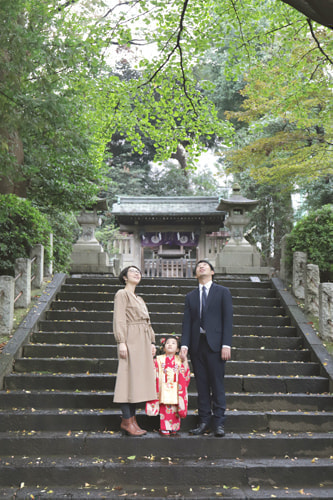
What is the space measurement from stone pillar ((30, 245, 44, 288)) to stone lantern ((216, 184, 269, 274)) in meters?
5.85

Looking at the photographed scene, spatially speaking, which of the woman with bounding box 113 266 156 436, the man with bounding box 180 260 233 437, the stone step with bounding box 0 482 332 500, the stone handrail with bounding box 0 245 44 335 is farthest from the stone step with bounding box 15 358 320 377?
the stone step with bounding box 0 482 332 500

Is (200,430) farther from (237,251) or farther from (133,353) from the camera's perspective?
(237,251)

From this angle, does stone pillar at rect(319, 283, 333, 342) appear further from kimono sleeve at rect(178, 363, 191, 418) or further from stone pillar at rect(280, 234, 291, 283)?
kimono sleeve at rect(178, 363, 191, 418)

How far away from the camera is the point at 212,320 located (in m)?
4.43

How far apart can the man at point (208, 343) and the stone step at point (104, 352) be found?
5.94 feet

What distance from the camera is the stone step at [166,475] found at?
3.84 metres

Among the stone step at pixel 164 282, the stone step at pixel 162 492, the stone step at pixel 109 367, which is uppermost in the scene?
the stone step at pixel 164 282

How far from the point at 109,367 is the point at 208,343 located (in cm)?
206

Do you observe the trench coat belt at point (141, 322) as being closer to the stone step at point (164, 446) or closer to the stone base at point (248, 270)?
the stone step at point (164, 446)

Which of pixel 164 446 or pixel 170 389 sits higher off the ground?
pixel 170 389

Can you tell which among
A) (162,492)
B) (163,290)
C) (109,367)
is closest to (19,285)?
(109,367)

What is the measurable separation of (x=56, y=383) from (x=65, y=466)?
1.64 metres

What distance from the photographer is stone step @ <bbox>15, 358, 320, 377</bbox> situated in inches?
229

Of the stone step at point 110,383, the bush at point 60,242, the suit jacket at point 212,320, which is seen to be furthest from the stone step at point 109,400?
the bush at point 60,242
